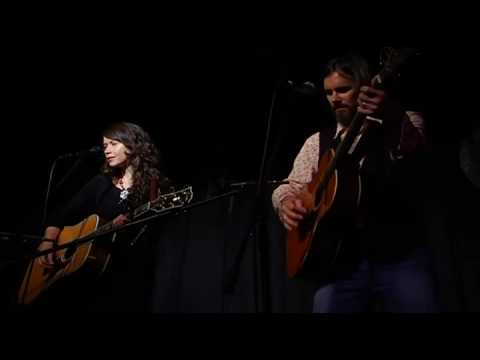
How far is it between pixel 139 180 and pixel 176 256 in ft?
2.92

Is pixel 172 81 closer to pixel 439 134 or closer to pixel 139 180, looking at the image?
pixel 139 180

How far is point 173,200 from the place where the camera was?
250cm

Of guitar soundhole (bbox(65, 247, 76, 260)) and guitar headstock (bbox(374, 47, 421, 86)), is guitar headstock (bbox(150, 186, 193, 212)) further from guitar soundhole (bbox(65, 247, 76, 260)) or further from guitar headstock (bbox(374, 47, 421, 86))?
guitar headstock (bbox(374, 47, 421, 86))

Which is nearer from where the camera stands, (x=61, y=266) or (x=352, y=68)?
(x=352, y=68)

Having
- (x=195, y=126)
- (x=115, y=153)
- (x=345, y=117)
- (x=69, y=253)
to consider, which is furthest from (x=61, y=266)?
(x=345, y=117)

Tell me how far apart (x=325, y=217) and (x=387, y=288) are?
0.36 m

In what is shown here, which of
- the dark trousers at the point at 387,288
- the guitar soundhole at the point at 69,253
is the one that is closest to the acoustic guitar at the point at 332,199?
the dark trousers at the point at 387,288

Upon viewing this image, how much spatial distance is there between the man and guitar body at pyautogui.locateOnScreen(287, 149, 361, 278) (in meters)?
0.03

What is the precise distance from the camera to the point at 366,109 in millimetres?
1769

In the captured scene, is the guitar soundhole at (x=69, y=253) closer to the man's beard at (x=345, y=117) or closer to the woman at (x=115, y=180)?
the woman at (x=115, y=180)

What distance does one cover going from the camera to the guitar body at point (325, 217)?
5.98 feet

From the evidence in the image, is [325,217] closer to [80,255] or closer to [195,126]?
[80,255]

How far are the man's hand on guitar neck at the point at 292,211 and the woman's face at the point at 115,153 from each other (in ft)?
4.34

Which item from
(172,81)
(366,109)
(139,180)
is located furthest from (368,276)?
(172,81)
